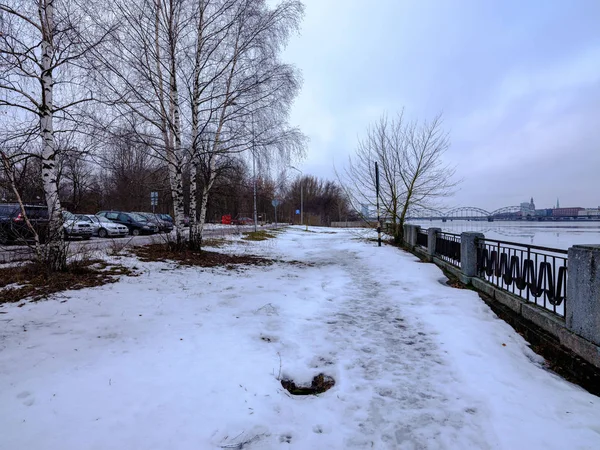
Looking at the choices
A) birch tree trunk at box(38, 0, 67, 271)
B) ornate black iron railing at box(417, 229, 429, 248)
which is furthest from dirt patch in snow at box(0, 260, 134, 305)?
ornate black iron railing at box(417, 229, 429, 248)

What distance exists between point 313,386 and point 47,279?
5.49 m

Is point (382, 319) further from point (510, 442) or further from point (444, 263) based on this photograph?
point (444, 263)

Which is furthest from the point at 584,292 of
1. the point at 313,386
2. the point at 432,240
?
the point at 432,240

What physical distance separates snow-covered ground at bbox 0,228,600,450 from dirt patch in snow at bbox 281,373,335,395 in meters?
0.08

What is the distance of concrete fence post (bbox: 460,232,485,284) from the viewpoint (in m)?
6.85

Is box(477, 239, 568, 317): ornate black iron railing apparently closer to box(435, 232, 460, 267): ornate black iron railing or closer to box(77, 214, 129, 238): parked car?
box(435, 232, 460, 267): ornate black iron railing

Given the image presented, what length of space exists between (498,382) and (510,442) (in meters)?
0.91

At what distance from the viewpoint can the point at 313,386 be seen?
115 inches

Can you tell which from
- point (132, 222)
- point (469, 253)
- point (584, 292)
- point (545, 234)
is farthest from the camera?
point (545, 234)

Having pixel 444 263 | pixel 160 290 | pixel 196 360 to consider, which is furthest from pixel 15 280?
pixel 444 263

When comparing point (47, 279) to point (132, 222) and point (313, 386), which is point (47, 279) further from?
point (132, 222)

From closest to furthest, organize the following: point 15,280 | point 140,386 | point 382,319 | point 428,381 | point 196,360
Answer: point 140,386 < point 428,381 < point 196,360 < point 382,319 < point 15,280

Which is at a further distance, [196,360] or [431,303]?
[431,303]

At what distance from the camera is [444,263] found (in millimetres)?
9375
